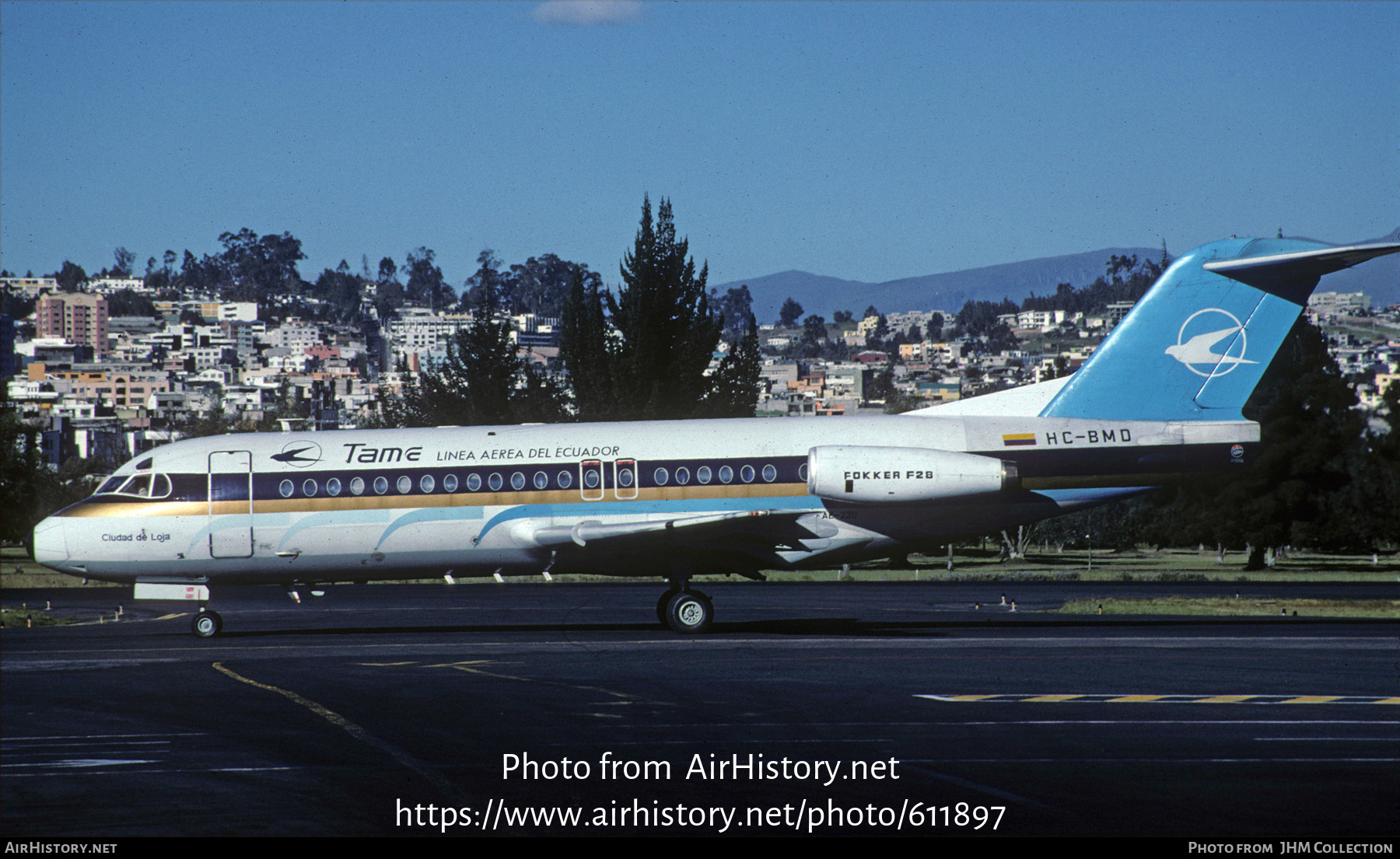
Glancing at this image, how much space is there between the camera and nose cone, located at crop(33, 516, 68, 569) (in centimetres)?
2344

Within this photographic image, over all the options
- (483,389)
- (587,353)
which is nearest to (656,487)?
(587,353)

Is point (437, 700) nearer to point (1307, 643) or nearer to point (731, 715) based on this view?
point (731, 715)

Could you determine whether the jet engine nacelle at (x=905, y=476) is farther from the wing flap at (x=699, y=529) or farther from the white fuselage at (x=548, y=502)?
the wing flap at (x=699, y=529)

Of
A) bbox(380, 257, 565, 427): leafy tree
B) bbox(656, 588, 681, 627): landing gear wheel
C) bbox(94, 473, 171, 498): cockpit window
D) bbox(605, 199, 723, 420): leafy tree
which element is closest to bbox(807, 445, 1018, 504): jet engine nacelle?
bbox(656, 588, 681, 627): landing gear wheel

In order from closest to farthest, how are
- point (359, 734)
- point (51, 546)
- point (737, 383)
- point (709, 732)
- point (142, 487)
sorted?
point (359, 734)
point (709, 732)
point (51, 546)
point (142, 487)
point (737, 383)

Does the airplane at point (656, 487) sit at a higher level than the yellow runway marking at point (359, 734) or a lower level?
higher

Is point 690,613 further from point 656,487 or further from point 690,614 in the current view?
point 656,487

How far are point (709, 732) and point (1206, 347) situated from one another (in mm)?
15256

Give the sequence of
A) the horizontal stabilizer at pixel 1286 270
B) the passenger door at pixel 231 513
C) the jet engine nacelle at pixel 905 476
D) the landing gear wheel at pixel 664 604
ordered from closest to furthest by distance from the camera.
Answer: the jet engine nacelle at pixel 905 476, the horizontal stabilizer at pixel 1286 270, the passenger door at pixel 231 513, the landing gear wheel at pixel 664 604

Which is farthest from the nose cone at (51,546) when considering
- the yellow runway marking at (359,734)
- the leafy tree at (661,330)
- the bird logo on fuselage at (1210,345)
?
the leafy tree at (661,330)

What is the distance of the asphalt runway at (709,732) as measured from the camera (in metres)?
10.1

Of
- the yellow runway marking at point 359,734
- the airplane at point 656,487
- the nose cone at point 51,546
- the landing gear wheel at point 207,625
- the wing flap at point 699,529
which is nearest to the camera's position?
the yellow runway marking at point 359,734

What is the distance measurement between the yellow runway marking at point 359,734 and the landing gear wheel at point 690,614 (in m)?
8.31

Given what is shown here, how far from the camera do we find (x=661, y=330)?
5575cm
